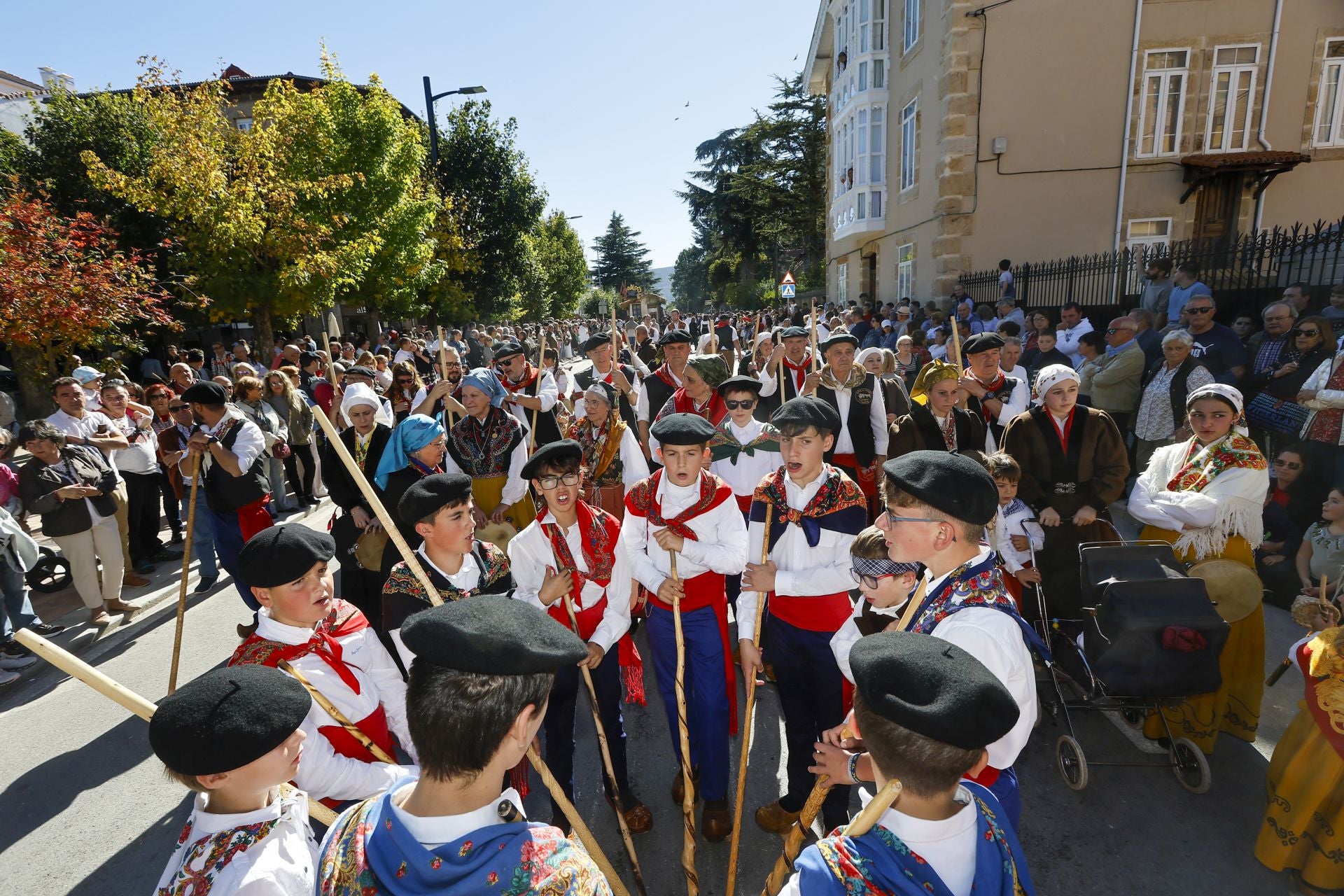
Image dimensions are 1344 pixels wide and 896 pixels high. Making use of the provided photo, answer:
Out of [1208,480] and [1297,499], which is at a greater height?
[1208,480]

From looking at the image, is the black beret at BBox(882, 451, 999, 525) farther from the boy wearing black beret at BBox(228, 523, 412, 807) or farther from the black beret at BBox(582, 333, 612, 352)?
the black beret at BBox(582, 333, 612, 352)

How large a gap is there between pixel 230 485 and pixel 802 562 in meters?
4.60

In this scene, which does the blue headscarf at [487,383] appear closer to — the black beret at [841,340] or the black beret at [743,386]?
the black beret at [743,386]

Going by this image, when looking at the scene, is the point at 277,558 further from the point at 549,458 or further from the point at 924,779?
the point at 924,779

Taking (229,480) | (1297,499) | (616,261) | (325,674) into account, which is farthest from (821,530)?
(616,261)

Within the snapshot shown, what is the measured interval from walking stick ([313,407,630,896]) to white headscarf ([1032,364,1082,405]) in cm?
401

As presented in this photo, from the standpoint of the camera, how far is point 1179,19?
1445cm

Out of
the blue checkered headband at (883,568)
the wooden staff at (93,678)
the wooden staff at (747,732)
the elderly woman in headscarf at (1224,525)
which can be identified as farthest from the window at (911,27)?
the wooden staff at (93,678)

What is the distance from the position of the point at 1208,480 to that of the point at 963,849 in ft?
10.9

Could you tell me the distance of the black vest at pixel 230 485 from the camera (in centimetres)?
530

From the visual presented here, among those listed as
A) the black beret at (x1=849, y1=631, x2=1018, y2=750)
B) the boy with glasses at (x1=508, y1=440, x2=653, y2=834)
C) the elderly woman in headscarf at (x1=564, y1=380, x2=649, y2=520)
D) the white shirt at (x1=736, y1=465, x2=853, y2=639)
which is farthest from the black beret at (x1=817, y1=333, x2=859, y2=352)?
the black beret at (x1=849, y1=631, x2=1018, y2=750)

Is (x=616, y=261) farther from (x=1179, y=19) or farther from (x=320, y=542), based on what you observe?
(x=320, y=542)

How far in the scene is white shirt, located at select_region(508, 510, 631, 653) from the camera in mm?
3330

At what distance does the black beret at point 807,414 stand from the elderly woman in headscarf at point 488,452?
2376 mm
